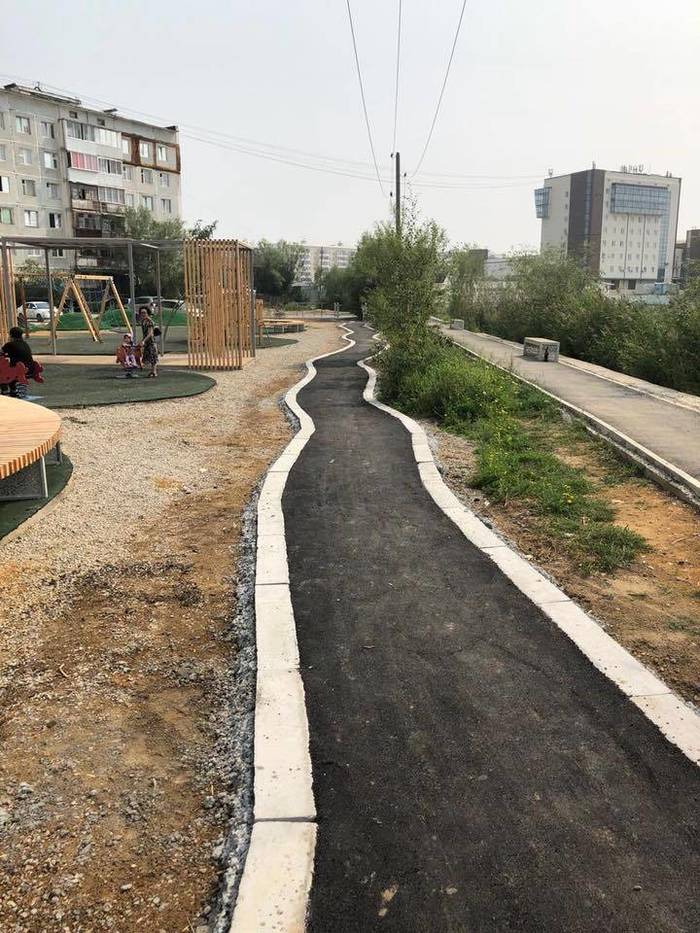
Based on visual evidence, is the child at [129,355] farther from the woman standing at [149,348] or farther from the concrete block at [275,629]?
the concrete block at [275,629]

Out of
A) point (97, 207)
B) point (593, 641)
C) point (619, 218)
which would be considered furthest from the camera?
point (619, 218)

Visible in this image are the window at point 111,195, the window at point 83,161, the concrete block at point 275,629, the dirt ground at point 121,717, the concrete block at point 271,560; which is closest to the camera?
the dirt ground at point 121,717

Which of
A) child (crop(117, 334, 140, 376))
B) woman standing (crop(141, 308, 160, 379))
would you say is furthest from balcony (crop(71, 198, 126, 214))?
child (crop(117, 334, 140, 376))

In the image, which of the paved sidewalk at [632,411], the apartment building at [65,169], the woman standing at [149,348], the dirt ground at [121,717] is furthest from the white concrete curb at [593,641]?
the apartment building at [65,169]

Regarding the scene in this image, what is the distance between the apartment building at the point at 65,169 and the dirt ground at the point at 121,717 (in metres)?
55.1

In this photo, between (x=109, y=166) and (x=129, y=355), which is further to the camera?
(x=109, y=166)

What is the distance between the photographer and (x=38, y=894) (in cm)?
254

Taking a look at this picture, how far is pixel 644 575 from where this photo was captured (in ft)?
17.7

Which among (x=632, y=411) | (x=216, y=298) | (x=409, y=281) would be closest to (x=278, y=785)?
(x=632, y=411)

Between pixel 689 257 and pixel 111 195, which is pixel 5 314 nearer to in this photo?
pixel 689 257

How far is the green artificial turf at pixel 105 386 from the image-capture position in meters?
13.9

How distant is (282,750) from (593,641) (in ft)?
6.50

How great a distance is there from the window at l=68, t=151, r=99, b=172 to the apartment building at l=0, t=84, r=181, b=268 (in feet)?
0.24

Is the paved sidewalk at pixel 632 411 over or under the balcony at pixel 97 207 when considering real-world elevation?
under
